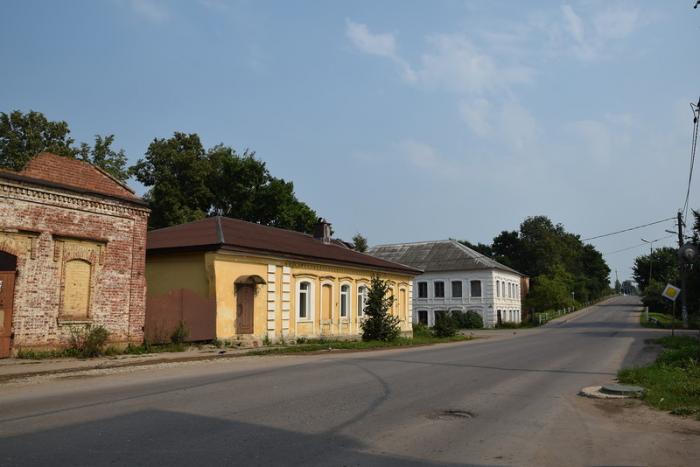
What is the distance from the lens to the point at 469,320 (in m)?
55.5

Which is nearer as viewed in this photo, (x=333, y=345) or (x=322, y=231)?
(x=333, y=345)

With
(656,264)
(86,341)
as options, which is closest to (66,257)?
(86,341)

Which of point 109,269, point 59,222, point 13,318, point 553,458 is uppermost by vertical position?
point 59,222

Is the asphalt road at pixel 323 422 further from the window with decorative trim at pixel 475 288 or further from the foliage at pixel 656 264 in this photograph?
the foliage at pixel 656 264

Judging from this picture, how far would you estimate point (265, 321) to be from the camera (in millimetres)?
23406

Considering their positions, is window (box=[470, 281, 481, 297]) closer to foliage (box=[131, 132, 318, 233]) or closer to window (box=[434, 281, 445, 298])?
window (box=[434, 281, 445, 298])

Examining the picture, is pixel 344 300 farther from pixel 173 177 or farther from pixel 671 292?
pixel 173 177

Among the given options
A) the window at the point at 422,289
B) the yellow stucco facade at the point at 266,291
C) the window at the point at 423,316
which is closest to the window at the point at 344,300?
the yellow stucco facade at the point at 266,291

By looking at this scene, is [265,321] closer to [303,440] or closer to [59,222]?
[59,222]

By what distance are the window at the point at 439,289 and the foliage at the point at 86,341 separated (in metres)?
46.3

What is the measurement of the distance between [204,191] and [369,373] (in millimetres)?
36317

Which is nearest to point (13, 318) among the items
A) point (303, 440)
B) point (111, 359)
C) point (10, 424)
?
point (111, 359)

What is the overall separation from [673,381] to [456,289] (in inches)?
1899

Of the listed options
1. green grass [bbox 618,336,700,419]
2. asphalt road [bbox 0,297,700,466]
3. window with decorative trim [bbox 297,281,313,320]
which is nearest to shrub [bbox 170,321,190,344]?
asphalt road [bbox 0,297,700,466]
